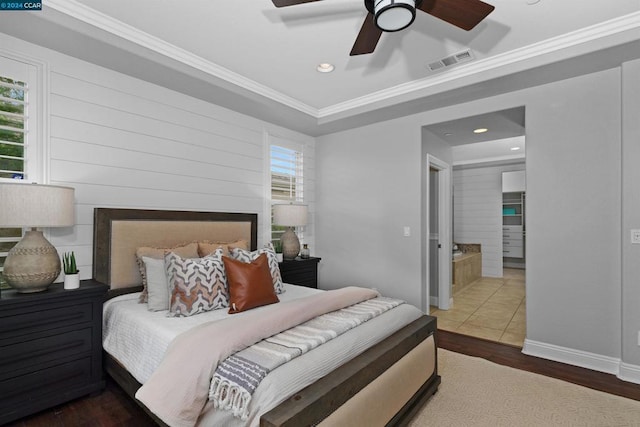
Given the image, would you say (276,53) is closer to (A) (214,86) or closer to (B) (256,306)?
(A) (214,86)

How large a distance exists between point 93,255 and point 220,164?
5.07 feet

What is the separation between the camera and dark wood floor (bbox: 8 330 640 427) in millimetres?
2084

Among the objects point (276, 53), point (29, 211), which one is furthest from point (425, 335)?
point (29, 211)

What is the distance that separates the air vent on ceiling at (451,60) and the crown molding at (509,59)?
0.13 meters

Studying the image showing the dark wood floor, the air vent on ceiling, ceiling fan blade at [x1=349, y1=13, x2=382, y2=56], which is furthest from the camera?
the air vent on ceiling

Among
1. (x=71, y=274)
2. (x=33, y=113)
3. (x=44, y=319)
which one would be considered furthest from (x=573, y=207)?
(x=33, y=113)

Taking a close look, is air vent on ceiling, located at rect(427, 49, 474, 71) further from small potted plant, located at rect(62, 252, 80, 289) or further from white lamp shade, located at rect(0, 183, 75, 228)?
small potted plant, located at rect(62, 252, 80, 289)

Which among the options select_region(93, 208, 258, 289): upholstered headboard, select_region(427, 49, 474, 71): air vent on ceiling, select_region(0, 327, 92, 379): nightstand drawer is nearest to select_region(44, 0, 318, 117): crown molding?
select_region(93, 208, 258, 289): upholstered headboard

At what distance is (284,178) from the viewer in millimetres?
4500

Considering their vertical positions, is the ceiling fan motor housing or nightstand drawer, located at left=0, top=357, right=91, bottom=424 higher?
the ceiling fan motor housing

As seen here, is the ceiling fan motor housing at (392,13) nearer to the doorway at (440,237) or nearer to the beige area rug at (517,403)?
the beige area rug at (517,403)

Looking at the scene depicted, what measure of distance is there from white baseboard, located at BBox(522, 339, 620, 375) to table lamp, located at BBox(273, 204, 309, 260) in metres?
2.69

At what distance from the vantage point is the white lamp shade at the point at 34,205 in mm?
2020

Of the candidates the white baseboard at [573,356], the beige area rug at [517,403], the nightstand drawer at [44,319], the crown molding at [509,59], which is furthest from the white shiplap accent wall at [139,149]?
the white baseboard at [573,356]
